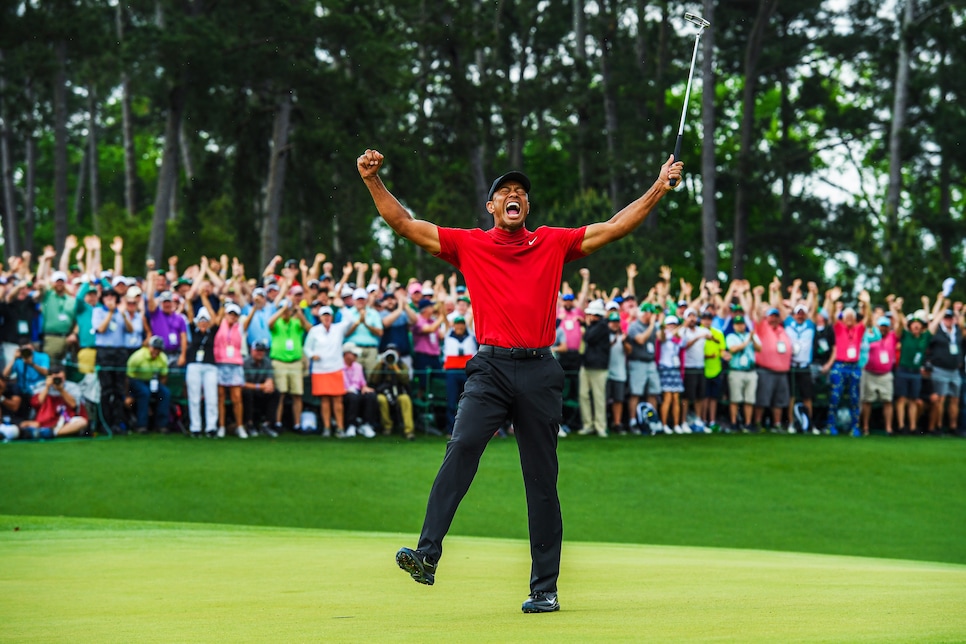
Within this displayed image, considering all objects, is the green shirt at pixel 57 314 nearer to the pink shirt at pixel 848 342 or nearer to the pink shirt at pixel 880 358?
the pink shirt at pixel 848 342

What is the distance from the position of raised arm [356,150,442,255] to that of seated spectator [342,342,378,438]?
43.8 feet

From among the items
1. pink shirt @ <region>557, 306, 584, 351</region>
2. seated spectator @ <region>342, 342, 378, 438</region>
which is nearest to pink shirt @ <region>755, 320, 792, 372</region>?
pink shirt @ <region>557, 306, 584, 351</region>

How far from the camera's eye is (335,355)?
20.0m

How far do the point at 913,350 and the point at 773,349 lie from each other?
2698 mm

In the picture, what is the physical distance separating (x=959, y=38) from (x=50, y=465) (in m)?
33.5

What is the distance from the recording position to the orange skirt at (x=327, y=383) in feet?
65.7

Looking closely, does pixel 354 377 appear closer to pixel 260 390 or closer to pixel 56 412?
pixel 260 390

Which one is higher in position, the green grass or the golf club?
the golf club

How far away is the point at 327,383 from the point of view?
65.9 ft

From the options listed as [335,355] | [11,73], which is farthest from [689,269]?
[335,355]

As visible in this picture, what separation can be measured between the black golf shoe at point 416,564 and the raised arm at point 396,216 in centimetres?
159

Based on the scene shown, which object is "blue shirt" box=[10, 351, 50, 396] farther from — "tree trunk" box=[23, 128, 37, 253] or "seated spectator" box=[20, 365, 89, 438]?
"tree trunk" box=[23, 128, 37, 253]

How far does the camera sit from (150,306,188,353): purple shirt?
19781mm

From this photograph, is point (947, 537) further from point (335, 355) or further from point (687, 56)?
point (687, 56)
